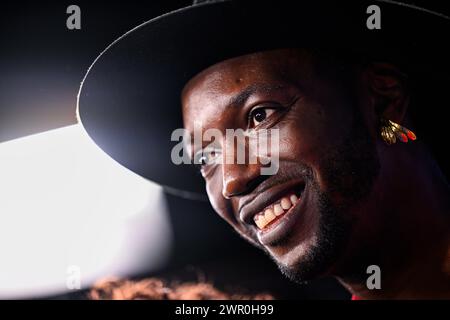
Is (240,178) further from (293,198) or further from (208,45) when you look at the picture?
(208,45)

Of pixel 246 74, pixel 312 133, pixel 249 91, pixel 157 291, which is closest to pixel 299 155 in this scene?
pixel 312 133

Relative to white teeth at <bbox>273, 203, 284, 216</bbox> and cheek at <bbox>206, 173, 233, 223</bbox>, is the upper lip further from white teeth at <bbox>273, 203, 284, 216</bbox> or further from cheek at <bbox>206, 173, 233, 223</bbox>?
cheek at <bbox>206, 173, 233, 223</bbox>

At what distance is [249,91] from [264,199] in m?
0.53

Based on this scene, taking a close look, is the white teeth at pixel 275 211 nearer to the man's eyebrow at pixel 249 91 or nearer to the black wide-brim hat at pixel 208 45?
the man's eyebrow at pixel 249 91

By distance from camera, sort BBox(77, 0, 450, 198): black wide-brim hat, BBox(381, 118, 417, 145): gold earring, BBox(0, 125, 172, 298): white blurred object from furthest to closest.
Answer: BBox(0, 125, 172, 298): white blurred object, BBox(381, 118, 417, 145): gold earring, BBox(77, 0, 450, 198): black wide-brim hat

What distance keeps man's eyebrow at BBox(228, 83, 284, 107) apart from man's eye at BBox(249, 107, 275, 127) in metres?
0.08

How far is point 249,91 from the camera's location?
2.12 m

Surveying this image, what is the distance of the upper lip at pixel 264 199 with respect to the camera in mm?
2039

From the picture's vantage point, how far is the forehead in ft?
6.98

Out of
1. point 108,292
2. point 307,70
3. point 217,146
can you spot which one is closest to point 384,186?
point 307,70

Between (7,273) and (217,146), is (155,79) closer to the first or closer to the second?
(217,146)

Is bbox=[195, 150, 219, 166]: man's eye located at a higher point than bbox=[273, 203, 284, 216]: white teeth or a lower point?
higher

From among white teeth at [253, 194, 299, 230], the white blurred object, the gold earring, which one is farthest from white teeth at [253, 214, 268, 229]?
the white blurred object

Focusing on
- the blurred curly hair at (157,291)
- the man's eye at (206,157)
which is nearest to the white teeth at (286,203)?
the man's eye at (206,157)
